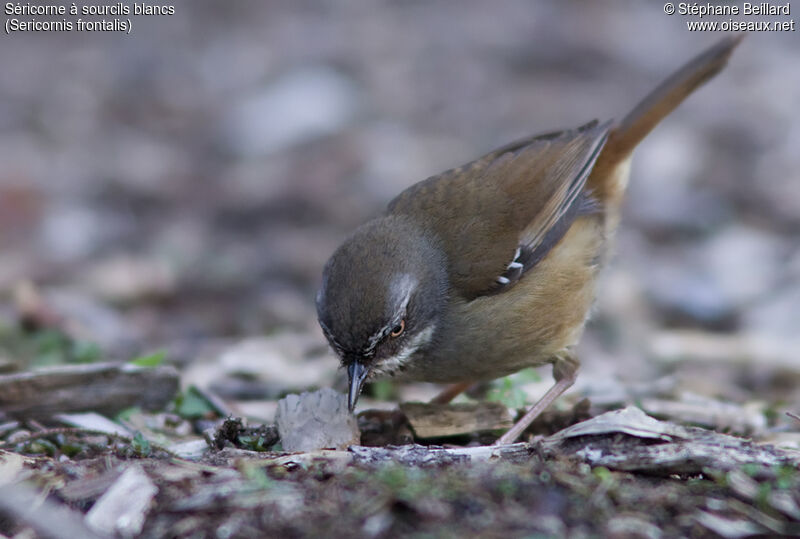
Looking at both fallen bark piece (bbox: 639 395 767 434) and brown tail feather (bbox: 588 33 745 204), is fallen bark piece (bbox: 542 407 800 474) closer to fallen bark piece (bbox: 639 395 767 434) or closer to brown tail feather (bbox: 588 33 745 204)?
fallen bark piece (bbox: 639 395 767 434)

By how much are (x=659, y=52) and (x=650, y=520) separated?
10.1 meters

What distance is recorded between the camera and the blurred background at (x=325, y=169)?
7359 millimetres

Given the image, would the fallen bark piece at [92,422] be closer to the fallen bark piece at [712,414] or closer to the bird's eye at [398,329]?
the bird's eye at [398,329]

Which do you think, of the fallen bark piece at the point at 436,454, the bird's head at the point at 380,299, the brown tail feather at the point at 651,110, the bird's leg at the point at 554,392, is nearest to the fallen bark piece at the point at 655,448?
the fallen bark piece at the point at 436,454

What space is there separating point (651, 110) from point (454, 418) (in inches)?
104

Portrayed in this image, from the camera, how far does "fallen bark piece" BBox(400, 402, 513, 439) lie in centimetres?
471

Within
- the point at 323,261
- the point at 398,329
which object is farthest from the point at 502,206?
the point at 323,261

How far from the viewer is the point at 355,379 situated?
4.79 meters

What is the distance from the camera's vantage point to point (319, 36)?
517 inches

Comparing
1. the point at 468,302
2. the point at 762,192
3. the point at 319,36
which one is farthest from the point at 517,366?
the point at 319,36

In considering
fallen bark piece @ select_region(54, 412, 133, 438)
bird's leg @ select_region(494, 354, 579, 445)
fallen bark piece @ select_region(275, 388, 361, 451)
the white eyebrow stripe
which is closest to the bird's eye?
the white eyebrow stripe

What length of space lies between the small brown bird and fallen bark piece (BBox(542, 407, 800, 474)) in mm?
870

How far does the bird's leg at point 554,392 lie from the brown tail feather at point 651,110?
4.29ft

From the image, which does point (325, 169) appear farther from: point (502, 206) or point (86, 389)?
point (86, 389)
